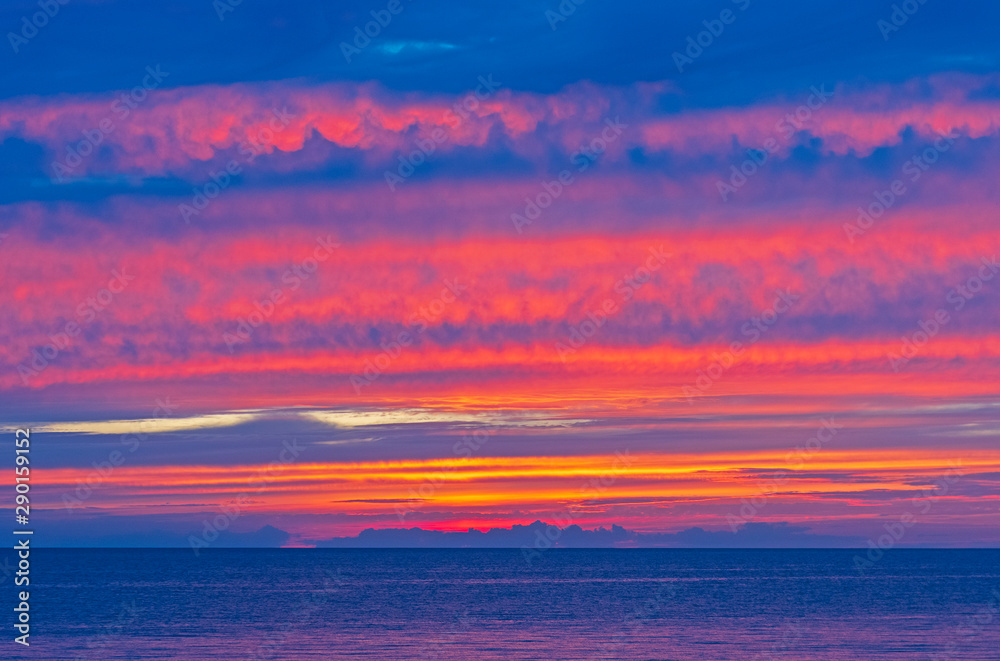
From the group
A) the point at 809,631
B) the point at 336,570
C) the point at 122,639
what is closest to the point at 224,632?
the point at 122,639

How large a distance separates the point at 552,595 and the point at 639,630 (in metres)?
40.1

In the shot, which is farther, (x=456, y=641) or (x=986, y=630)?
(x=986, y=630)

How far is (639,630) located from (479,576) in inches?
3521

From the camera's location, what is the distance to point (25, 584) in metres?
143

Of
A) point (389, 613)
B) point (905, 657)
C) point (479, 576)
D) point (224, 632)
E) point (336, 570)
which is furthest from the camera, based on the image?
point (336, 570)

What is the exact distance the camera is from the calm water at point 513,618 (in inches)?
2457

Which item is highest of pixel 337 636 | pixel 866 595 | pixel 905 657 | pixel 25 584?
pixel 25 584

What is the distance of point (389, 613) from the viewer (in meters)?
89.8

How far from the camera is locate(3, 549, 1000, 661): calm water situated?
62.4 m

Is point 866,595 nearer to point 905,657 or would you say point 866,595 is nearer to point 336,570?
point 905,657

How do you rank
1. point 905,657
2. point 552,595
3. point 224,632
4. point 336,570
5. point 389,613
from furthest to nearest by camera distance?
point 336,570, point 552,595, point 389,613, point 224,632, point 905,657

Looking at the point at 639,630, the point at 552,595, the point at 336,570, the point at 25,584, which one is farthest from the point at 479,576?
the point at 639,630

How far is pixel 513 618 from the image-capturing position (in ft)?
275

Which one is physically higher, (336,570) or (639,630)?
(336,570)
